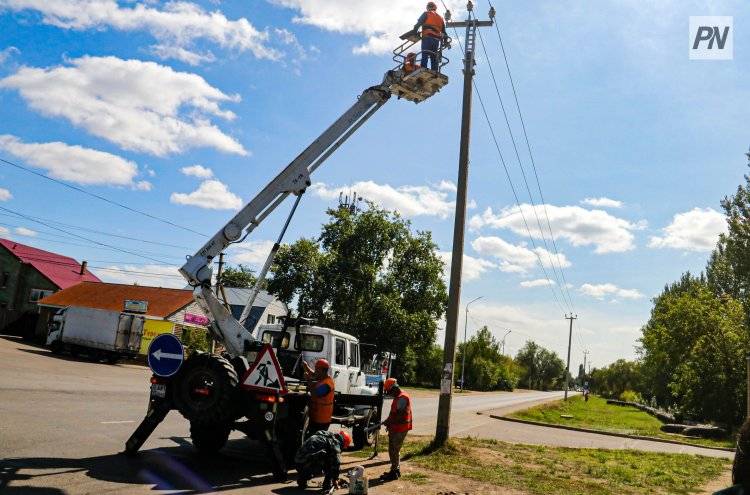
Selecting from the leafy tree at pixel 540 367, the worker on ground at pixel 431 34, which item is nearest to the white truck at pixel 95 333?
the worker on ground at pixel 431 34

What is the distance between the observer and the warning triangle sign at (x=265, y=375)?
8781 mm

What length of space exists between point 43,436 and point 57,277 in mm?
49565

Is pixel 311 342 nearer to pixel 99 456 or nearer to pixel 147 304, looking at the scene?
pixel 99 456

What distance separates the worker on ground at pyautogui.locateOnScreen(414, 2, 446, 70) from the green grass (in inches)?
335

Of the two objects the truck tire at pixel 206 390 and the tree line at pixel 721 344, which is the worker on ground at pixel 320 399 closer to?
the truck tire at pixel 206 390

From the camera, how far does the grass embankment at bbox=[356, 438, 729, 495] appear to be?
32.5ft

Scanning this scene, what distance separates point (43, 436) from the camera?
30.2 ft

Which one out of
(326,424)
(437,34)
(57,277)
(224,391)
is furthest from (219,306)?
(57,277)

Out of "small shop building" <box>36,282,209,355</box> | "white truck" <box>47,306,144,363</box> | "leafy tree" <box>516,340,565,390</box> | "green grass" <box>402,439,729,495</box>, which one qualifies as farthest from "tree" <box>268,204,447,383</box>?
"leafy tree" <box>516,340,565,390</box>

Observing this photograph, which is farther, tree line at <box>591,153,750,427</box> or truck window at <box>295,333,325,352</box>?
tree line at <box>591,153,750,427</box>

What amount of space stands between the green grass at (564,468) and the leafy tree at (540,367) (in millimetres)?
131879

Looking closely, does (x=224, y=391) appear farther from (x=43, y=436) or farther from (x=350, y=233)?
(x=350, y=233)

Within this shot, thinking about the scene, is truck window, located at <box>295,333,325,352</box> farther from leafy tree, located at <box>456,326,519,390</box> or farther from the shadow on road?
leafy tree, located at <box>456,326,519,390</box>

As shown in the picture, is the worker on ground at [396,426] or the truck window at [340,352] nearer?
the worker on ground at [396,426]
